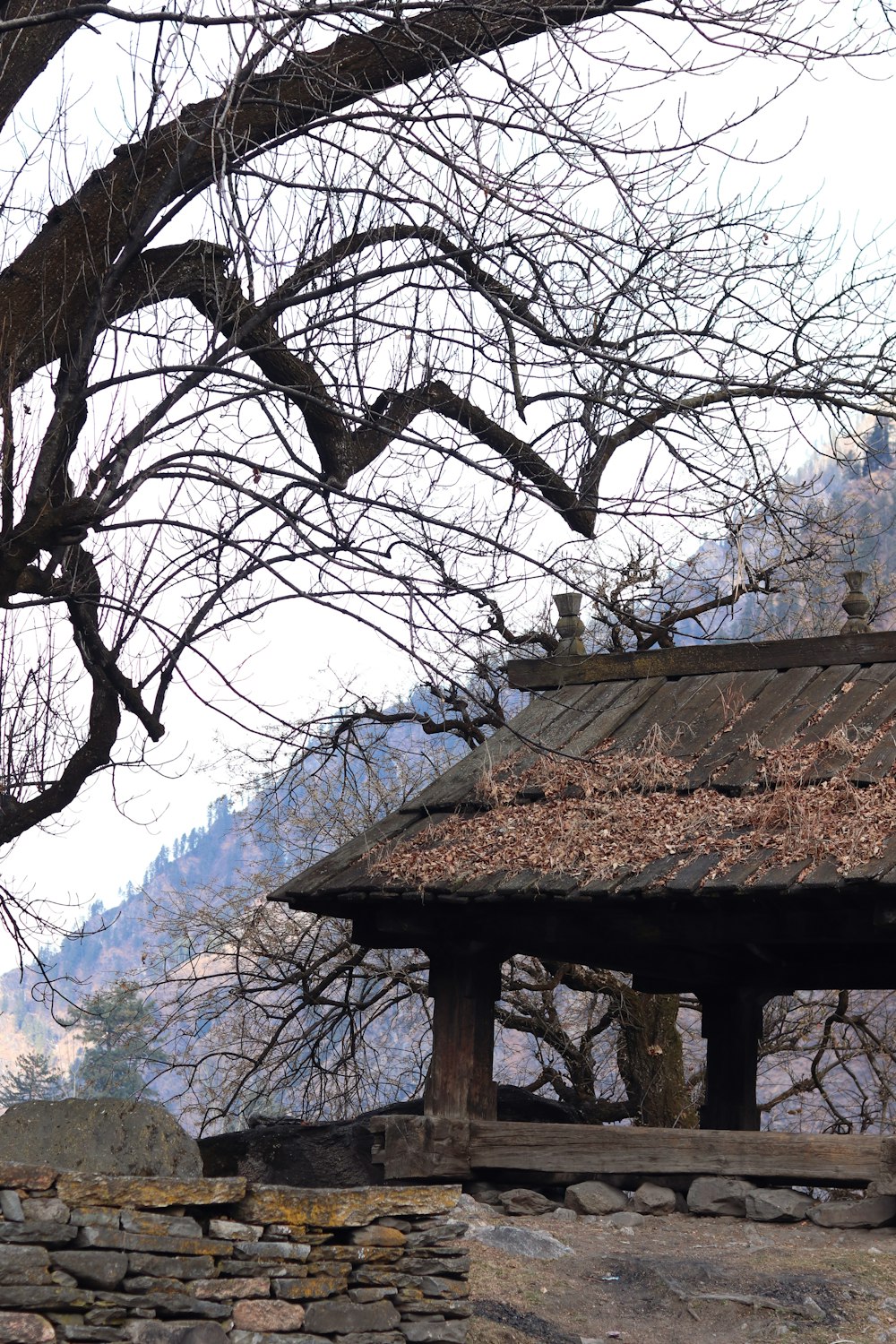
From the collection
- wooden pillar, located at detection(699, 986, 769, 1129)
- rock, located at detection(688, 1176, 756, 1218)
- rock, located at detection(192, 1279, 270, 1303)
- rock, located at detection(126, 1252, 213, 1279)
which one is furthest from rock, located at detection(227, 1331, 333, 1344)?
wooden pillar, located at detection(699, 986, 769, 1129)

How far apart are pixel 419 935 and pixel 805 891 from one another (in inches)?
95.3

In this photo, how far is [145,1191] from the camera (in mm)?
4805

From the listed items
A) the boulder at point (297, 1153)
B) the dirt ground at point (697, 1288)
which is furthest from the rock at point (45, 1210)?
the boulder at point (297, 1153)

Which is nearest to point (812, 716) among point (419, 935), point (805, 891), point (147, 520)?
point (805, 891)

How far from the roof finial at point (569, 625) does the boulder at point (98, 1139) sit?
16.4ft

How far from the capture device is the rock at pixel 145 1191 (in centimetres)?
464

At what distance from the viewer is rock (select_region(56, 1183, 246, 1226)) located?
4645mm

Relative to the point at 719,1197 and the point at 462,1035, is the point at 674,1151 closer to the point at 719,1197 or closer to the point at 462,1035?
the point at 719,1197

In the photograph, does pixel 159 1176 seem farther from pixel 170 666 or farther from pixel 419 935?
pixel 419 935

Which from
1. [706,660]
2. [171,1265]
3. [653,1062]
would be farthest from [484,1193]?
[653,1062]

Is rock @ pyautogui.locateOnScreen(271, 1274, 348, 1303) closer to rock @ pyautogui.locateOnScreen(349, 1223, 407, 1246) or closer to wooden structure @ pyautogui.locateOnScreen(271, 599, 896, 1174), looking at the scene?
rock @ pyautogui.locateOnScreen(349, 1223, 407, 1246)

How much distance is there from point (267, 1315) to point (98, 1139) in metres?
0.87

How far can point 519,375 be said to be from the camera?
6.06 m

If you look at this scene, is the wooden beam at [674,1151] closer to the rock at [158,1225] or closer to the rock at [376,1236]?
the rock at [376,1236]
